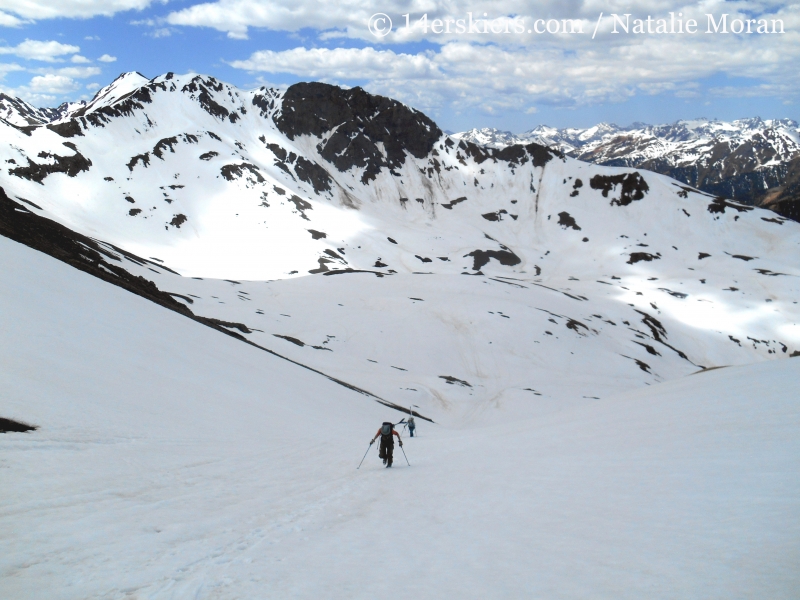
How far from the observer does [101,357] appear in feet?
51.3

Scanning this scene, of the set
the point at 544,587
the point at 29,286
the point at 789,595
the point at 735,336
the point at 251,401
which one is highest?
the point at 29,286

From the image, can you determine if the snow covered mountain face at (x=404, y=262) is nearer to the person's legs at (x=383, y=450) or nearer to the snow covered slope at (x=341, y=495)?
the snow covered slope at (x=341, y=495)

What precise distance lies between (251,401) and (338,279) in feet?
232

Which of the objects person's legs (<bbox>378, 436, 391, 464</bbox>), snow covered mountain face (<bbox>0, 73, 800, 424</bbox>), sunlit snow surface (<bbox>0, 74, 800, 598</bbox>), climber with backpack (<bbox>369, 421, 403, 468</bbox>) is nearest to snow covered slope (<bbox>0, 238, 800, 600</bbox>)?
sunlit snow surface (<bbox>0, 74, 800, 598</bbox>)

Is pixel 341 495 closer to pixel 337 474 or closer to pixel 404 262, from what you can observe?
pixel 337 474

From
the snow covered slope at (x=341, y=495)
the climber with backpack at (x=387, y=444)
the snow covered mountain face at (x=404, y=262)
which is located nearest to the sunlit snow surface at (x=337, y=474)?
the snow covered slope at (x=341, y=495)

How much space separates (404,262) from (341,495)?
447 ft

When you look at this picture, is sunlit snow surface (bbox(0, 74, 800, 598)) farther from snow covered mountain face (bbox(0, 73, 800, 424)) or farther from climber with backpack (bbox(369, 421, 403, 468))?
snow covered mountain face (bbox(0, 73, 800, 424))

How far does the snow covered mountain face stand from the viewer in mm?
55844

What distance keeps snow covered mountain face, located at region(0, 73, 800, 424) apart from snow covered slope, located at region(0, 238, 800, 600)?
1815cm

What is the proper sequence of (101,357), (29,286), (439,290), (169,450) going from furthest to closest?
(439,290) → (29,286) → (101,357) → (169,450)

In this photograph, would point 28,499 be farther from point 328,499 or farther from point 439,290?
point 439,290

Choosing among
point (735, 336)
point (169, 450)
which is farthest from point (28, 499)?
point (735, 336)

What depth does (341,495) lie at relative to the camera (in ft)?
36.7
